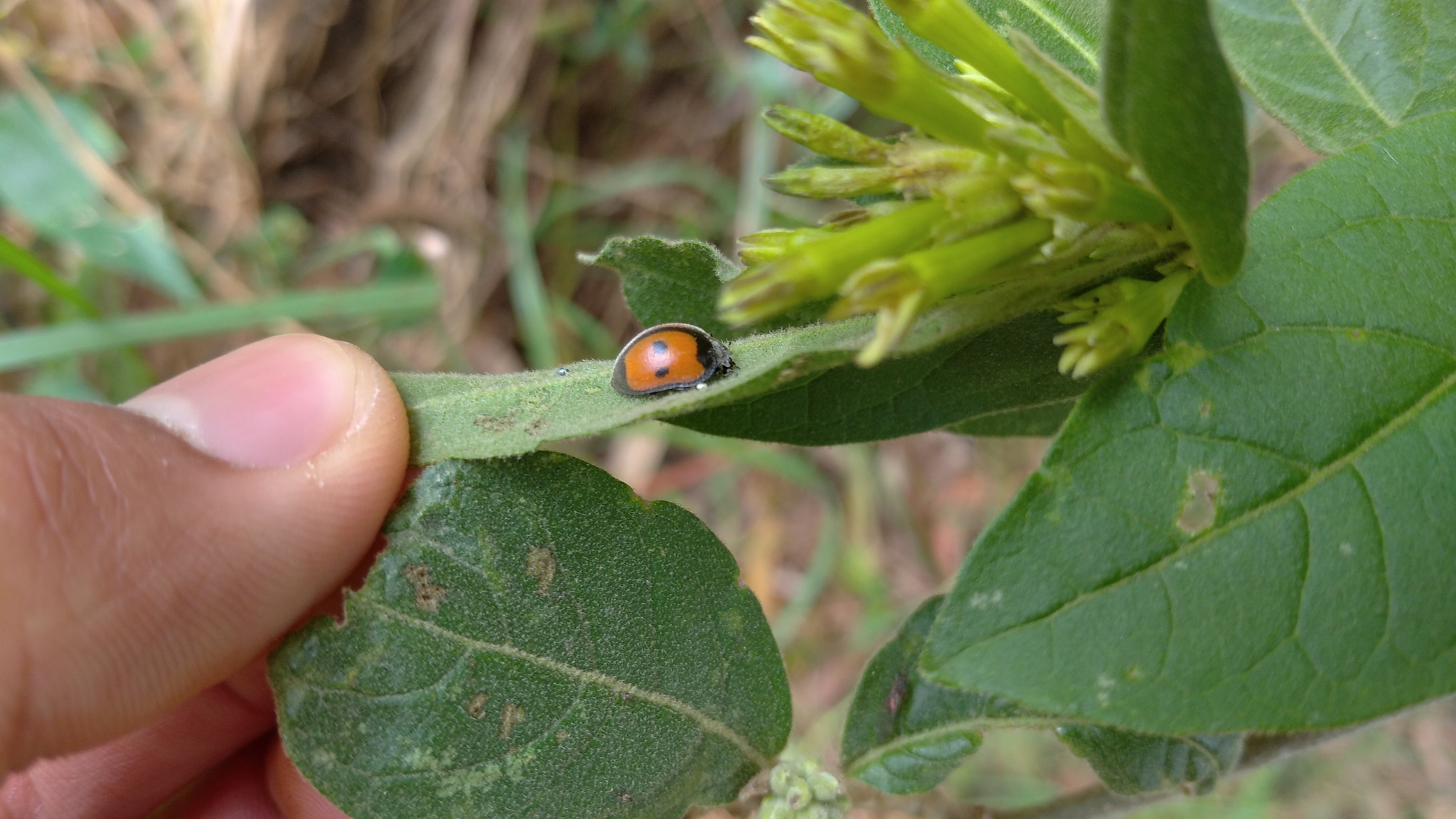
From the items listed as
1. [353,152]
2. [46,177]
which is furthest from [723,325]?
[353,152]

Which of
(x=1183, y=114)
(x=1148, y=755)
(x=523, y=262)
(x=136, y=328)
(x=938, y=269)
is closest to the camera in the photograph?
(x=1183, y=114)

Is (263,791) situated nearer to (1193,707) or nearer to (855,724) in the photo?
(855,724)

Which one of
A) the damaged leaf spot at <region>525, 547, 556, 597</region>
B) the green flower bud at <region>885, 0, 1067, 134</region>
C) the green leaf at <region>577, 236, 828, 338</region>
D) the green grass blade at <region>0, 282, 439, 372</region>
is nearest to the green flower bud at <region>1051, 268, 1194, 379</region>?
the green flower bud at <region>885, 0, 1067, 134</region>

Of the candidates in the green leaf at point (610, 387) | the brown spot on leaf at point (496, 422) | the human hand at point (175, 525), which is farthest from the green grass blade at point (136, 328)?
the brown spot on leaf at point (496, 422)

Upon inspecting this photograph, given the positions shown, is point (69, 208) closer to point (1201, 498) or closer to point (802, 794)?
point (802, 794)

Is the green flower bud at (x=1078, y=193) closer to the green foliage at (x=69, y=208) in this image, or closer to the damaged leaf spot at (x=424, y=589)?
the damaged leaf spot at (x=424, y=589)

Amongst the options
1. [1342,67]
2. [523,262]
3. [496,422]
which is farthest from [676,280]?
[523,262]
